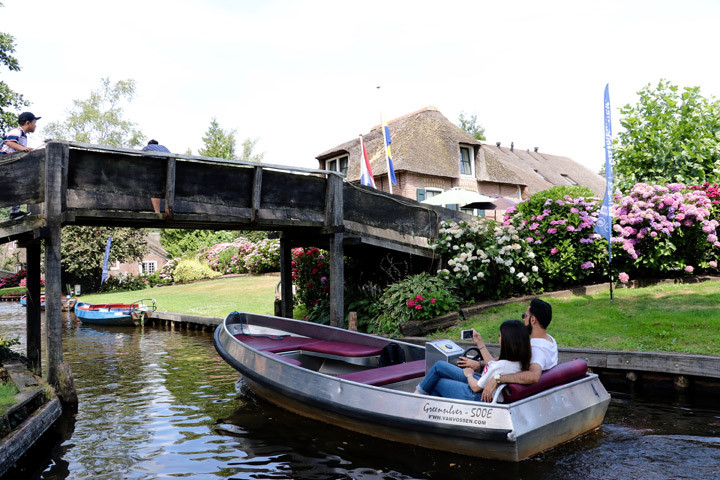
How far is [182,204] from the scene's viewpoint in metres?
10.2

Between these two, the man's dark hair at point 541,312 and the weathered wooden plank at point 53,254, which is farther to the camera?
the weathered wooden plank at point 53,254

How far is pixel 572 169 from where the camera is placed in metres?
41.8

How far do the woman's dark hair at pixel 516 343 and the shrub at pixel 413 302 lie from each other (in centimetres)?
582

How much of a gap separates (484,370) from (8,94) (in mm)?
24883

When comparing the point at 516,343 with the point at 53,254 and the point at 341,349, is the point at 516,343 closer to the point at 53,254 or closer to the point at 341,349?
the point at 341,349

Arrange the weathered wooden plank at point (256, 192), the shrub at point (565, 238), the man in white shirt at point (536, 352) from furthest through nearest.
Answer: the shrub at point (565, 238) → the weathered wooden plank at point (256, 192) → the man in white shirt at point (536, 352)

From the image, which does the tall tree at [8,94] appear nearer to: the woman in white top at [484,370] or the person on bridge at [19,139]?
the person on bridge at [19,139]

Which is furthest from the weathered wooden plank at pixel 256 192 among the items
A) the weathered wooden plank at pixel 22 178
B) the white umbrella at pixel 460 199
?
the white umbrella at pixel 460 199

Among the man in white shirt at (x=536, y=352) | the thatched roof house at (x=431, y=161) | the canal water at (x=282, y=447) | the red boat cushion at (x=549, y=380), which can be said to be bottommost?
the canal water at (x=282, y=447)

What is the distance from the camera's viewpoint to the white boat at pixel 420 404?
5.60 meters

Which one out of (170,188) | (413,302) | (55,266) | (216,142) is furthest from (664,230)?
(216,142)

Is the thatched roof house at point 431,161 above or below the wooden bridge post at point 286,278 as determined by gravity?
above

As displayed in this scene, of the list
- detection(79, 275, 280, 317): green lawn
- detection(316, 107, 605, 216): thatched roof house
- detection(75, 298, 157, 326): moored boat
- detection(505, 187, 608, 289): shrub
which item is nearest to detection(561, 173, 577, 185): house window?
detection(316, 107, 605, 216): thatched roof house

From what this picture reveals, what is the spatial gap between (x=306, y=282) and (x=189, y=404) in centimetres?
679
